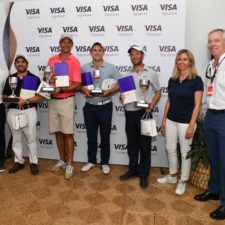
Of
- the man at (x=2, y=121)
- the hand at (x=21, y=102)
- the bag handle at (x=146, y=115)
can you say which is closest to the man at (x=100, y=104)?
the bag handle at (x=146, y=115)

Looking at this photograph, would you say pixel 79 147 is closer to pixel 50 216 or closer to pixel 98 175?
pixel 98 175

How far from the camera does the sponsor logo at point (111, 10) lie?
12.5ft

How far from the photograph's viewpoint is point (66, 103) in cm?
370

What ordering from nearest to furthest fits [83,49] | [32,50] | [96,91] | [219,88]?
1. [219,88]
2. [96,91]
3. [83,49]
4. [32,50]

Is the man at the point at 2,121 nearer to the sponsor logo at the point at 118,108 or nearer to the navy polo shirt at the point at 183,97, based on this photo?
the sponsor logo at the point at 118,108

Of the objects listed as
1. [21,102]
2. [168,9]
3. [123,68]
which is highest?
Answer: [168,9]

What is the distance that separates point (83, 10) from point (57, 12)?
1.21 ft

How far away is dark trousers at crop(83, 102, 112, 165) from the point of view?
12.0 feet

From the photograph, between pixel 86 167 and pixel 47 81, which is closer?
pixel 47 81

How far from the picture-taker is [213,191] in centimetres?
314

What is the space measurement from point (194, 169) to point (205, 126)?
837 mm

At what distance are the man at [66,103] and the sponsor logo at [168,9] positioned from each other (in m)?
1.20

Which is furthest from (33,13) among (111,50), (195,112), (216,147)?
(216,147)

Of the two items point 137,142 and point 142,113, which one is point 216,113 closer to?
point 142,113
